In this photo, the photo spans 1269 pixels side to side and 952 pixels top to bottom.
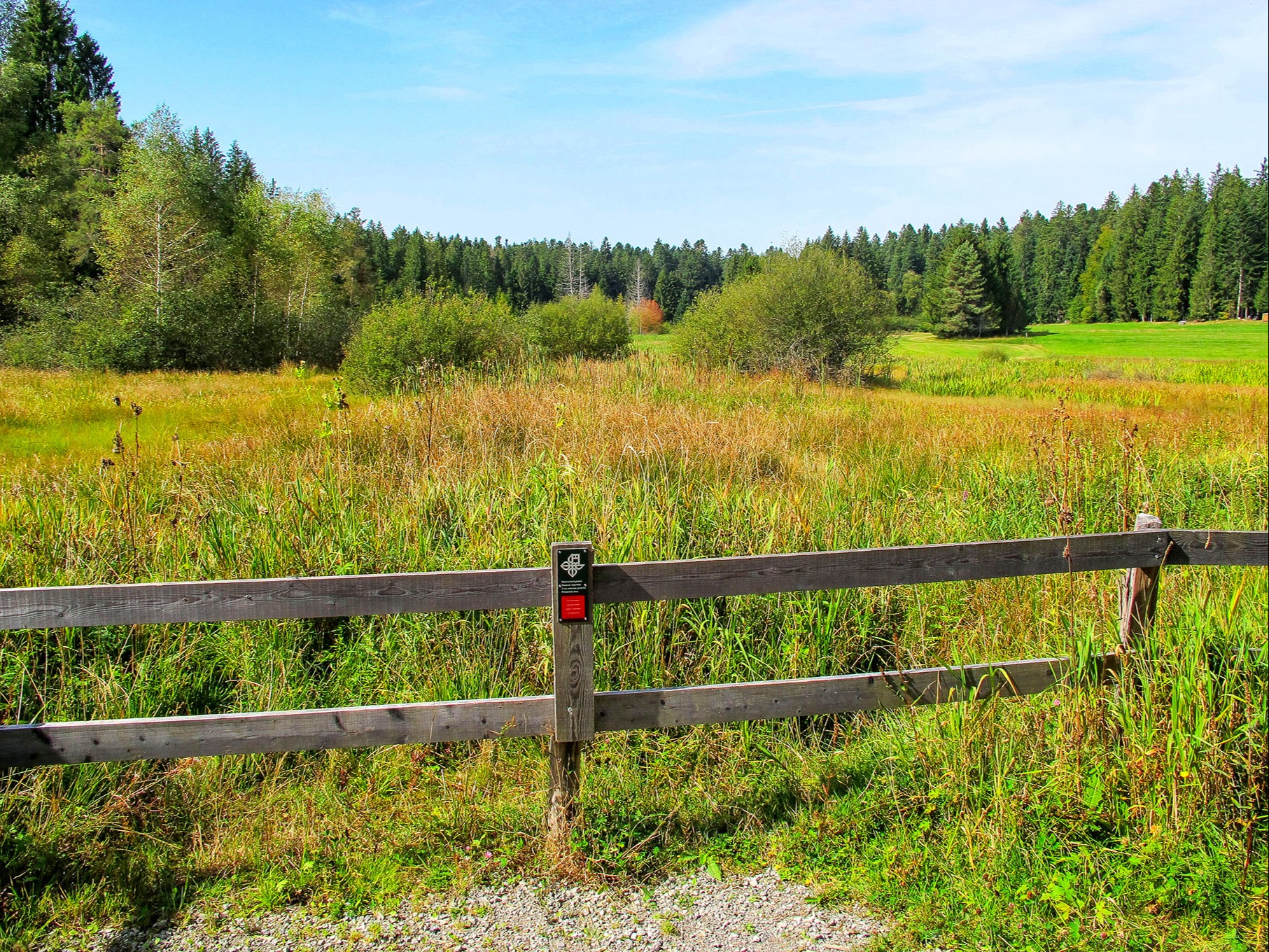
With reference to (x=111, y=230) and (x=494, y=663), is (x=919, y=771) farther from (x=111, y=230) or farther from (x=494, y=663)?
(x=111, y=230)

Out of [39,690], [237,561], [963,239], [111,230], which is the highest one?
[963,239]

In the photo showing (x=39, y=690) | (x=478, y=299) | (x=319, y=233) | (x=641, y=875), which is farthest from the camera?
(x=319, y=233)

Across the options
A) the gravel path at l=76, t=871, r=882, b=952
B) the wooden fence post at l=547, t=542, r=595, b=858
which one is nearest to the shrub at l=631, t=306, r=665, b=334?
the wooden fence post at l=547, t=542, r=595, b=858

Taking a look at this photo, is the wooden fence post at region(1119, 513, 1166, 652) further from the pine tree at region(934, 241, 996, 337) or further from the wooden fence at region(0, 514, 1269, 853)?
the pine tree at region(934, 241, 996, 337)

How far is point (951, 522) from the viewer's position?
6.95m

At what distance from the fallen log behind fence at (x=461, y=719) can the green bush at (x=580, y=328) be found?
26074 millimetres

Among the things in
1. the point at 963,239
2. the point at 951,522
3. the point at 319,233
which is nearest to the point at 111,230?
the point at 319,233

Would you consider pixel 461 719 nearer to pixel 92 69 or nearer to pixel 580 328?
pixel 580 328

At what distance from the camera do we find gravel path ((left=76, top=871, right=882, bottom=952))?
279cm

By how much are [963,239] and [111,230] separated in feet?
251

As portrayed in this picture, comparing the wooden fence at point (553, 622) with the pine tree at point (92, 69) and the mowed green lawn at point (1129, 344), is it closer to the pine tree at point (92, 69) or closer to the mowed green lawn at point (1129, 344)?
the mowed green lawn at point (1129, 344)

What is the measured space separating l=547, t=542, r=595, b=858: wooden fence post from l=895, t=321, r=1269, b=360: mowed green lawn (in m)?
39.0

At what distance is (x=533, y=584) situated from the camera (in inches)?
127

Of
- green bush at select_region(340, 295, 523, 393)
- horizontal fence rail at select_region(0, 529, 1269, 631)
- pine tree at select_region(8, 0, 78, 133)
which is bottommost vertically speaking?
horizontal fence rail at select_region(0, 529, 1269, 631)
